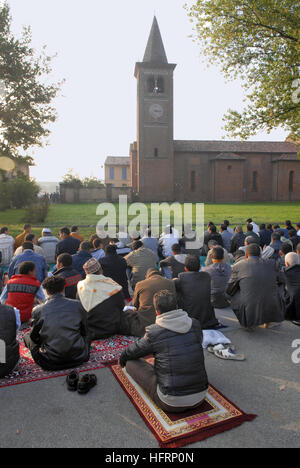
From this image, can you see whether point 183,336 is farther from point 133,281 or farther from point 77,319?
point 133,281

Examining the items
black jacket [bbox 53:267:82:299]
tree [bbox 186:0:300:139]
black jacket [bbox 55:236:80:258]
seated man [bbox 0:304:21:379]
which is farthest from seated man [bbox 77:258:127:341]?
tree [bbox 186:0:300:139]

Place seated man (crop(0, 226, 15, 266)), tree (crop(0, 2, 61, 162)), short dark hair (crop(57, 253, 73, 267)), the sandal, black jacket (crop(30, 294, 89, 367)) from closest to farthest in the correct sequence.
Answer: black jacket (crop(30, 294, 89, 367)) < the sandal < short dark hair (crop(57, 253, 73, 267)) < seated man (crop(0, 226, 15, 266)) < tree (crop(0, 2, 61, 162))

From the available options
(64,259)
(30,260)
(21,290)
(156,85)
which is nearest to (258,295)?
(64,259)

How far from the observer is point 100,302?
5.08m

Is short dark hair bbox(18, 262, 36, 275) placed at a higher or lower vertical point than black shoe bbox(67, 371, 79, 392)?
higher

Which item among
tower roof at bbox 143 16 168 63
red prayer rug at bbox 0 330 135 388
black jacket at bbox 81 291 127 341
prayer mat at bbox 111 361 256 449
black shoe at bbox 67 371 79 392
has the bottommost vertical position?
red prayer rug at bbox 0 330 135 388

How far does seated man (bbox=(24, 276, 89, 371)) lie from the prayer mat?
0.91 meters

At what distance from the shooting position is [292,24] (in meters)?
13.4

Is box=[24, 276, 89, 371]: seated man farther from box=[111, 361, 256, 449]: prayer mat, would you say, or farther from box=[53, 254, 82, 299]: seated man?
box=[53, 254, 82, 299]: seated man

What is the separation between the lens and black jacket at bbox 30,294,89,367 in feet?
13.3

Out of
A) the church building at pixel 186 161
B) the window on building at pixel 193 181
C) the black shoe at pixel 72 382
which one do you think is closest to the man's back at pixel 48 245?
the black shoe at pixel 72 382

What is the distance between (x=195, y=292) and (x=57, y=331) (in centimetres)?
225

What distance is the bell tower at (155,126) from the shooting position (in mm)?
41406

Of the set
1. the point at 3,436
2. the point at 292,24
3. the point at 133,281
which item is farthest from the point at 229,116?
the point at 3,436
